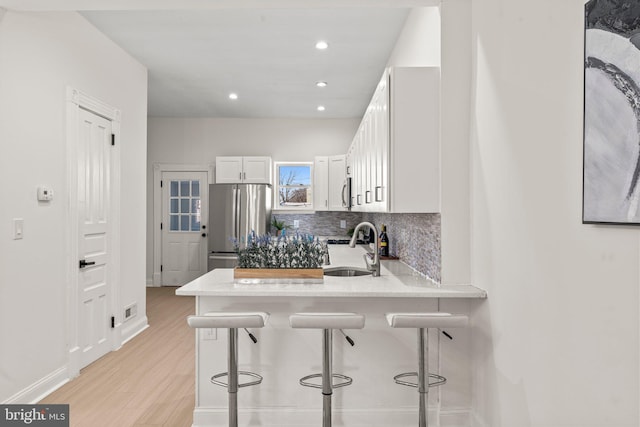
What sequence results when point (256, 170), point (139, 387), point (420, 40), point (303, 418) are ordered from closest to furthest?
point (303, 418), point (420, 40), point (139, 387), point (256, 170)

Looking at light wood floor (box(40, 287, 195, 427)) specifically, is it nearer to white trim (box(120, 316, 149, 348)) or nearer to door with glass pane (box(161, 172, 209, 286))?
white trim (box(120, 316, 149, 348))

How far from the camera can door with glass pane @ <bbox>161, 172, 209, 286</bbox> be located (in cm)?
786

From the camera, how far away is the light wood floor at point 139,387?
9.82 ft

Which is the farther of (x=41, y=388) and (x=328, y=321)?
(x=41, y=388)

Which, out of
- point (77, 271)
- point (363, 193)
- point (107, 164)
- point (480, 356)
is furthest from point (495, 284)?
point (107, 164)

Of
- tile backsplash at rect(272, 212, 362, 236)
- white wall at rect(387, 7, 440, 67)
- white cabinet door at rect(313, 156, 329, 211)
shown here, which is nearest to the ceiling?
white wall at rect(387, 7, 440, 67)

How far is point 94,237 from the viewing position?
4.03 metres

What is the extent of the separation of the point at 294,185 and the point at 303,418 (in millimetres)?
5127

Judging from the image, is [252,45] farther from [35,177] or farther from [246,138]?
[246,138]

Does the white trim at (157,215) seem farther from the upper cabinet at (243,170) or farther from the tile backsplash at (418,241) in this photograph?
the tile backsplash at (418,241)

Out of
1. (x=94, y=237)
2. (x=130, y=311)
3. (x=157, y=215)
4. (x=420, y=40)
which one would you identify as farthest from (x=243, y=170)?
(x=420, y=40)

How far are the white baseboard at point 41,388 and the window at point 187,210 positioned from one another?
14.6 feet

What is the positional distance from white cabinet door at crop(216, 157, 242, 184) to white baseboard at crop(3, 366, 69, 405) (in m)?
4.25

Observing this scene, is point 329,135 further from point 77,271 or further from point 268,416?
point 268,416
